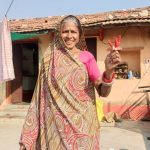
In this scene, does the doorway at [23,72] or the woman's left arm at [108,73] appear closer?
the woman's left arm at [108,73]

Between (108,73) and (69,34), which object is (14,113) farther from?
(108,73)

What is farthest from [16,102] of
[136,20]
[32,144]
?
[32,144]

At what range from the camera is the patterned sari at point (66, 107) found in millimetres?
2445

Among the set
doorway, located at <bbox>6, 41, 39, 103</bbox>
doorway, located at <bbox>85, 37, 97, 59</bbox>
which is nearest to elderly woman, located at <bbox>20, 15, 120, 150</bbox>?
doorway, located at <bbox>85, 37, 97, 59</bbox>

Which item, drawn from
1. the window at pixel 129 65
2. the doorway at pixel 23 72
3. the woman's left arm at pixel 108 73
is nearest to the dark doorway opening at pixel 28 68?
the doorway at pixel 23 72

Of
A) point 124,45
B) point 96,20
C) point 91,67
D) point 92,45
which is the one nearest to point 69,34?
point 91,67

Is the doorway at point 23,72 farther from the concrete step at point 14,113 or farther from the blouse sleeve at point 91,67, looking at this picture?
the blouse sleeve at point 91,67

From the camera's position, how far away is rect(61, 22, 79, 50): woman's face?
253cm

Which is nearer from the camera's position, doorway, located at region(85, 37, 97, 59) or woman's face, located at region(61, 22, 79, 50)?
woman's face, located at region(61, 22, 79, 50)

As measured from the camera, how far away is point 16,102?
1209 centimetres

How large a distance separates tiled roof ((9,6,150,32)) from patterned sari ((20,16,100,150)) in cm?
677

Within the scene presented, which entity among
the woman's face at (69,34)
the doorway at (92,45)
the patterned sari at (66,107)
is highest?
the doorway at (92,45)

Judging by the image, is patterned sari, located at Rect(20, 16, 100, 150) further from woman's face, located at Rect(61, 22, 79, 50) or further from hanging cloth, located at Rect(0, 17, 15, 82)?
hanging cloth, located at Rect(0, 17, 15, 82)

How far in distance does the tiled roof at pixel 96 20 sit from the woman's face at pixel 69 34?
6707mm
